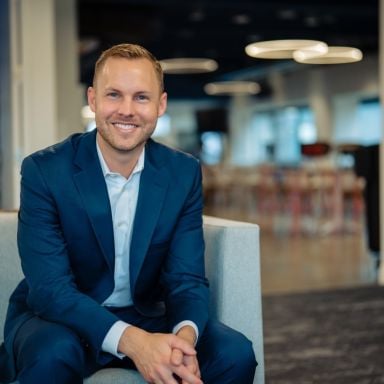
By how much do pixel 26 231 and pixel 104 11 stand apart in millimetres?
8759

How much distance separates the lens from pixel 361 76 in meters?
16.7

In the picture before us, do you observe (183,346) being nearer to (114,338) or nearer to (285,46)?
(114,338)

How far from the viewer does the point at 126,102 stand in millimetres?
1909

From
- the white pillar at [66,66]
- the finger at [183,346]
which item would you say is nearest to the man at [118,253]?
the finger at [183,346]

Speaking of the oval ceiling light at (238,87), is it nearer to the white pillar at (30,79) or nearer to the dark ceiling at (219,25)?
the dark ceiling at (219,25)

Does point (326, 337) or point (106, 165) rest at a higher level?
point (106, 165)

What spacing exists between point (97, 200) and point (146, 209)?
0.12 m

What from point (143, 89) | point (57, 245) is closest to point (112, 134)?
point (143, 89)

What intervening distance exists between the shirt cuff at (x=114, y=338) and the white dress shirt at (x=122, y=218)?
0.55 feet

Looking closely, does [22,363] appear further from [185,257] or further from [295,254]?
[295,254]

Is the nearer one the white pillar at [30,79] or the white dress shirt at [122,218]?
the white dress shirt at [122,218]

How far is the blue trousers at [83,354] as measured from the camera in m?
1.72

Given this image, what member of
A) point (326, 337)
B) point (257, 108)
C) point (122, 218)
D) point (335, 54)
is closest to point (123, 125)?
point (122, 218)

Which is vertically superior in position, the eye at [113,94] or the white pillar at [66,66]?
the white pillar at [66,66]
